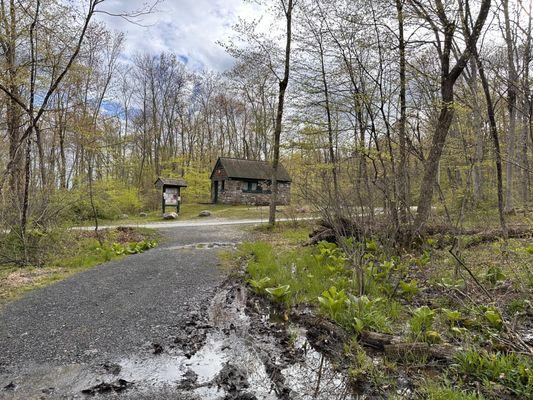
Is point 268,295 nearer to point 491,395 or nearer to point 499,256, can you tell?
point 491,395

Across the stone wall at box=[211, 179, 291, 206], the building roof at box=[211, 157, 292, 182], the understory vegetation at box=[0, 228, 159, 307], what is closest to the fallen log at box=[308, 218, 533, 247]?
the understory vegetation at box=[0, 228, 159, 307]

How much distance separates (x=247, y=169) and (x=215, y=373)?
25026mm

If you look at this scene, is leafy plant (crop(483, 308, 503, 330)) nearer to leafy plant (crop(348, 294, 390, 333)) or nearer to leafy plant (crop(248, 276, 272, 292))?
leafy plant (crop(348, 294, 390, 333))

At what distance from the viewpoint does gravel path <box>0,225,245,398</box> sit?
355 centimetres

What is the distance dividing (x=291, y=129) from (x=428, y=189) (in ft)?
25.4

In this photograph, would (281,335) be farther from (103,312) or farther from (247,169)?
(247,169)

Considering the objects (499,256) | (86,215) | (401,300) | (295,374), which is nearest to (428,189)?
(499,256)

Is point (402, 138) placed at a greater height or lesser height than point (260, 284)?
greater

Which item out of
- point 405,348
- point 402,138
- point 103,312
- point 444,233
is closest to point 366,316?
point 405,348

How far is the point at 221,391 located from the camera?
117 inches

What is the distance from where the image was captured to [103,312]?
187 inches

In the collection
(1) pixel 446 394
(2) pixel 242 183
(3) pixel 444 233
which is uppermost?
(2) pixel 242 183

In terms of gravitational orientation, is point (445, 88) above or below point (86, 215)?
above

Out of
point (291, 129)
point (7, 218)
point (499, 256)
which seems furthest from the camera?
Result: point (291, 129)
